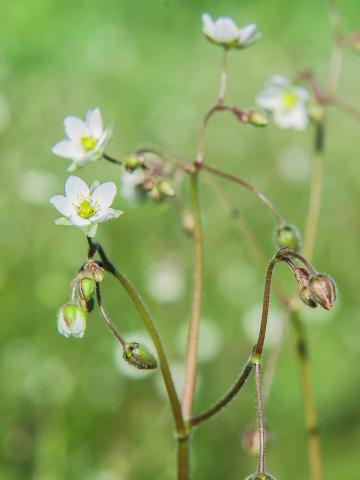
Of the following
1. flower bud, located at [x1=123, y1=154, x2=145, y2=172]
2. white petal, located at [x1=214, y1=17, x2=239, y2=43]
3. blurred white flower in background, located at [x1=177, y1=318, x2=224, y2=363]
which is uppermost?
blurred white flower in background, located at [x1=177, y1=318, x2=224, y2=363]

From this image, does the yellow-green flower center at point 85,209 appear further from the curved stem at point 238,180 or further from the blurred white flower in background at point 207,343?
the blurred white flower in background at point 207,343

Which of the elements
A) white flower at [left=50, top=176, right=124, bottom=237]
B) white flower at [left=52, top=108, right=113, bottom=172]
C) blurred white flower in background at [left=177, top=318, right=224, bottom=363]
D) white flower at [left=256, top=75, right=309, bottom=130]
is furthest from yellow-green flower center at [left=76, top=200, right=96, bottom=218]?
blurred white flower in background at [left=177, top=318, right=224, bottom=363]

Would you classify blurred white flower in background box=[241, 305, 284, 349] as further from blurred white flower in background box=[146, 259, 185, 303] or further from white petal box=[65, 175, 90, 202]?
white petal box=[65, 175, 90, 202]

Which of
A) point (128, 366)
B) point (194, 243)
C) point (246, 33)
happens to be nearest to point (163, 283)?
point (128, 366)

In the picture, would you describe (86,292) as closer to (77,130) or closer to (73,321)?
(73,321)

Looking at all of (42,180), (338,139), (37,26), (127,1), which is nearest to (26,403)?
(42,180)

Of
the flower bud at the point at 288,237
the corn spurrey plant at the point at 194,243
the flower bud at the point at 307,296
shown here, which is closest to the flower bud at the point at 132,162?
the corn spurrey plant at the point at 194,243
